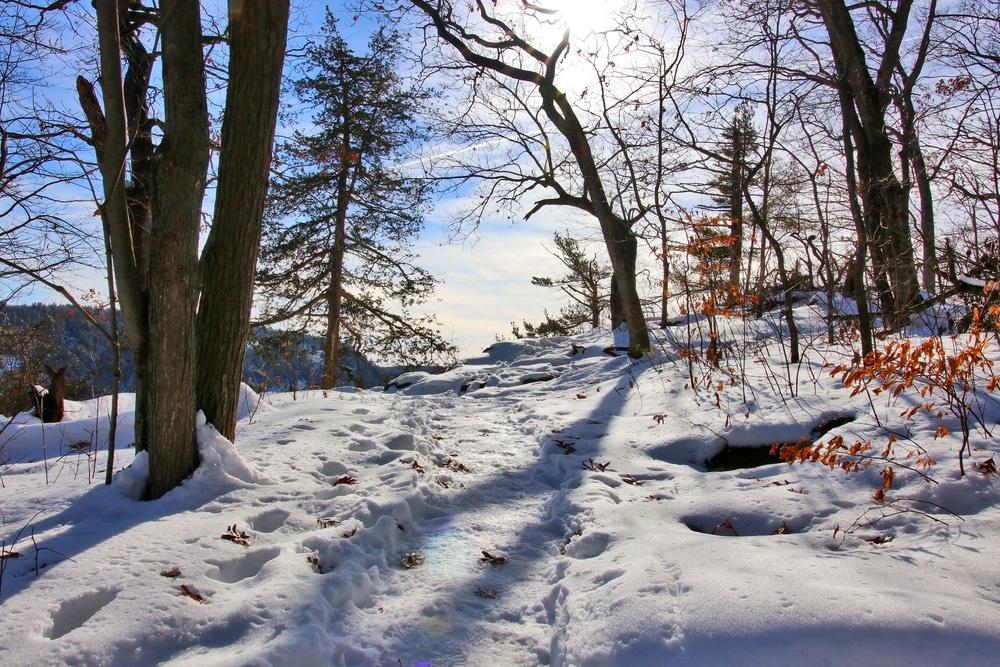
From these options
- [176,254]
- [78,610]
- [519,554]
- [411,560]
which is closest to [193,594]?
[78,610]

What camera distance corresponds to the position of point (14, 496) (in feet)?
10.7

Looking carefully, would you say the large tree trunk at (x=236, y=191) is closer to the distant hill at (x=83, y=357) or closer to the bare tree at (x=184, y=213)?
the bare tree at (x=184, y=213)

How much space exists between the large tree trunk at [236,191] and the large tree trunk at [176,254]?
330 mm

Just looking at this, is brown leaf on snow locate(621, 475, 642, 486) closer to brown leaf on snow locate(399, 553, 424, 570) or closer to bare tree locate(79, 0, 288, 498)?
brown leaf on snow locate(399, 553, 424, 570)

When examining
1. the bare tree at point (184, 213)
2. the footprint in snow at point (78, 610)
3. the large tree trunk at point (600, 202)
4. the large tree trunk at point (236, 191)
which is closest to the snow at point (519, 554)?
the footprint in snow at point (78, 610)

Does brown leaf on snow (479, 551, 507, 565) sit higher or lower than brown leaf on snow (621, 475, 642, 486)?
lower

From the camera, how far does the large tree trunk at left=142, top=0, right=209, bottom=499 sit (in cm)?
323

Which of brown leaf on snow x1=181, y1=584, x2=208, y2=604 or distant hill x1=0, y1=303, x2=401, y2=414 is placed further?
distant hill x1=0, y1=303, x2=401, y2=414

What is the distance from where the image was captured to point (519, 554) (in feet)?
9.95

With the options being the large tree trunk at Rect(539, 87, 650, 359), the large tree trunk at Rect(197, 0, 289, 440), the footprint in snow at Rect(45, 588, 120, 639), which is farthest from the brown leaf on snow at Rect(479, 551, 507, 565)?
the large tree trunk at Rect(539, 87, 650, 359)

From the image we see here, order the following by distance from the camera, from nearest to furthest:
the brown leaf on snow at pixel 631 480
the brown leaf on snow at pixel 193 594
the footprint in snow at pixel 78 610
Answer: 1. the footprint in snow at pixel 78 610
2. the brown leaf on snow at pixel 193 594
3. the brown leaf on snow at pixel 631 480

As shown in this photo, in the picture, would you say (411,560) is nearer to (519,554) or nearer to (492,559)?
(492,559)

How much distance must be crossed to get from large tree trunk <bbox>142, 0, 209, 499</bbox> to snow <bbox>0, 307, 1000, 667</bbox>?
7.8 inches

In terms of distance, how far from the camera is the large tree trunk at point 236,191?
3.71 meters
